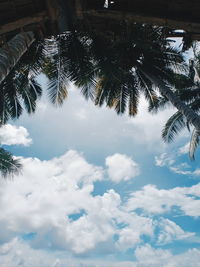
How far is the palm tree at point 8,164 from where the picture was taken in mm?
15914

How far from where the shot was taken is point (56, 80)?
10508mm

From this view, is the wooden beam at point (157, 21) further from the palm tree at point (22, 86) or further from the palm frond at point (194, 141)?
the palm frond at point (194, 141)

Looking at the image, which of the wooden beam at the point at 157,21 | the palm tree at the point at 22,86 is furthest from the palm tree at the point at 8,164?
the wooden beam at the point at 157,21

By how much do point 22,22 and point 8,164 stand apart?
11979 mm

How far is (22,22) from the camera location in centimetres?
552

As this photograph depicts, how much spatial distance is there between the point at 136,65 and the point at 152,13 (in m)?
7.35

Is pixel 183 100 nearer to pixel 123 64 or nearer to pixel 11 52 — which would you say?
pixel 123 64

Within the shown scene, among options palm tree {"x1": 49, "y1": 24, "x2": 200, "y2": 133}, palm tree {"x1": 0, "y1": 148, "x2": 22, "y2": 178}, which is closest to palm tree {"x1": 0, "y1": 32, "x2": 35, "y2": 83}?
palm tree {"x1": 49, "y1": 24, "x2": 200, "y2": 133}

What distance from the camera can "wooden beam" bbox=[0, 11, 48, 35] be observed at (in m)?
5.36

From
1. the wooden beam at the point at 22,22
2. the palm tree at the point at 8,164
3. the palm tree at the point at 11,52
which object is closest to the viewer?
the palm tree at the point at 11,52

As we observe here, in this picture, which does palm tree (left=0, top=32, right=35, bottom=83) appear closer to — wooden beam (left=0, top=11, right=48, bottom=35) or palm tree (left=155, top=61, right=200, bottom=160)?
wooden beam (left=0, top=11, right=48, bottom=35)

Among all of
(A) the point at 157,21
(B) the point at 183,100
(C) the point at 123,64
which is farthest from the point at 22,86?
(B) the point at 183,100

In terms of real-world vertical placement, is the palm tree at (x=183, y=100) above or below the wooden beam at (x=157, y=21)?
above

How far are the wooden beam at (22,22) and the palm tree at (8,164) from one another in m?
11.6
